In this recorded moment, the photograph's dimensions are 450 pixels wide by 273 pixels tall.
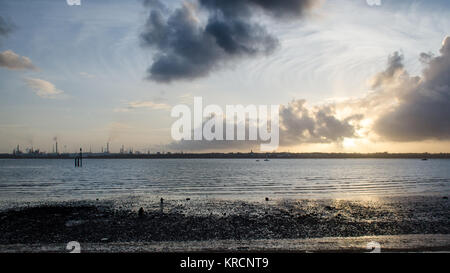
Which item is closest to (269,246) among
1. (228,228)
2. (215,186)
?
(228,228)

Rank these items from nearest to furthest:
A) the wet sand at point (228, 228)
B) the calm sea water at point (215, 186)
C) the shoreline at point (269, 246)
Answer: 1. the shoreline at point (269, 246)
2. the wet sand at point (228, 228)
3. the calm sea water at point (215, 186)

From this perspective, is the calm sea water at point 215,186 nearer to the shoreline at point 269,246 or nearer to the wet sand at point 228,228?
the wet sand at point 228,228

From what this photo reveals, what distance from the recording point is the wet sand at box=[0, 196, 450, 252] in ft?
39.7

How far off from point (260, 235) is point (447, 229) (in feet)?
33.8

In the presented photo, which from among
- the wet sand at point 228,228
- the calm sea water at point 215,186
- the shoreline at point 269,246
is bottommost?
the calm sea water at point 215,186

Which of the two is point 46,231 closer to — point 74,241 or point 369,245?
point 74,241

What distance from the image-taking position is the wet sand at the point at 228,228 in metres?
12.1

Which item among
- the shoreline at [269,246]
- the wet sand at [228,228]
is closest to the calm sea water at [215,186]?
the wet sand at [228,228]

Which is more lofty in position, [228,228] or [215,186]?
[228,228]

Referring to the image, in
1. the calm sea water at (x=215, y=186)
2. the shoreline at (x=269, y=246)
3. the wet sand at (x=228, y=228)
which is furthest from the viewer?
the calm sea water at (x=215, y=186)

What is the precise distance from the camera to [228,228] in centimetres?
1605

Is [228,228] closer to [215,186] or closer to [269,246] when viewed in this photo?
[269,246]

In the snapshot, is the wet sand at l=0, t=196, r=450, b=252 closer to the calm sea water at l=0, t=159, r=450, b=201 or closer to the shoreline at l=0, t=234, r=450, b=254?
the shoreline at l=0, t=234, r=450, b=254
